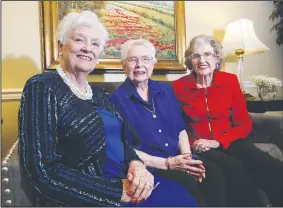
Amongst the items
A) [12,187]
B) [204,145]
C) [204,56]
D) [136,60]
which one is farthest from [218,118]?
[12,187]

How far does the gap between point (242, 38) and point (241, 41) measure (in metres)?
0.01

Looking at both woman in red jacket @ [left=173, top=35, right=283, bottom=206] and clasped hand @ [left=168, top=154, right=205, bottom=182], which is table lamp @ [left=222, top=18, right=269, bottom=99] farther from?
clasped hand @ [left=168, top=154, right=205, bottom=182]

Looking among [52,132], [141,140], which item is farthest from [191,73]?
[52,132]

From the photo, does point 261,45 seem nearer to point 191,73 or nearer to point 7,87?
point 191,73

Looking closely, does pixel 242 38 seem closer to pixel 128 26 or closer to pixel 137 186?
pixel 128 26

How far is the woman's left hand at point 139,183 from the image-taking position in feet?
2.45

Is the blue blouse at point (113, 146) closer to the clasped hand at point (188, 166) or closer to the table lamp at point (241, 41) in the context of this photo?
the clasped hand at point (188, 166)

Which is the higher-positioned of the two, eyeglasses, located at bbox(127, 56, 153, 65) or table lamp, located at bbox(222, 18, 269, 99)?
table lamp, located at bbox(222, 18, 269, 99)

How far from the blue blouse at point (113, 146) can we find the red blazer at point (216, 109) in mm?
366

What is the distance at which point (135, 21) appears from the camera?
4.33ft

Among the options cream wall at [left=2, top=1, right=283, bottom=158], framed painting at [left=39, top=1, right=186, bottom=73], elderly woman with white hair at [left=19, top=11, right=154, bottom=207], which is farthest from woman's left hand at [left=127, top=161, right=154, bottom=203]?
framed painting at [left=39, top=1, right=186, bottom=73]

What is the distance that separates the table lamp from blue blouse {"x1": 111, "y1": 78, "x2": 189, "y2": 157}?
0.44m

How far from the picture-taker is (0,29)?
1052mm

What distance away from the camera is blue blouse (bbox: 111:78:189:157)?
93cm
